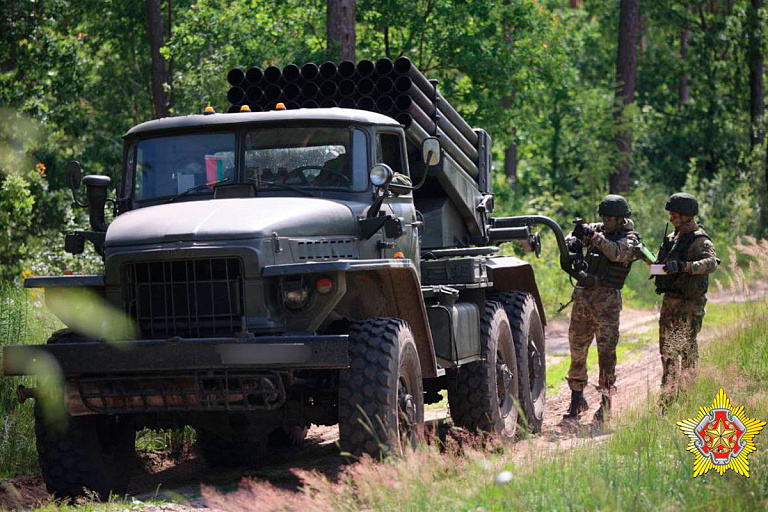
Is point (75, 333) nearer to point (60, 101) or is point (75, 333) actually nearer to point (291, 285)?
point (291, 285)

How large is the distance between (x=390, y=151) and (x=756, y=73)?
23903 mm

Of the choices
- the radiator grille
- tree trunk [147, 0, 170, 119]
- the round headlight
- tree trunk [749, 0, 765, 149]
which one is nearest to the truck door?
the round headlight

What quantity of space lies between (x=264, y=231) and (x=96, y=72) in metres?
23.4

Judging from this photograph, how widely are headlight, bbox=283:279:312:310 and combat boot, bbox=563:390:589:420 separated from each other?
178 inches

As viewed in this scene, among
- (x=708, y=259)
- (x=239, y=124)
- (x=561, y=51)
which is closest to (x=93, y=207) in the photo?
(x=239, y=124)

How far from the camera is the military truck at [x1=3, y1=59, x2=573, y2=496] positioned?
23.5 feet

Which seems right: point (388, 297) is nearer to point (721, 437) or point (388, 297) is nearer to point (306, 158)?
point (306, 158)

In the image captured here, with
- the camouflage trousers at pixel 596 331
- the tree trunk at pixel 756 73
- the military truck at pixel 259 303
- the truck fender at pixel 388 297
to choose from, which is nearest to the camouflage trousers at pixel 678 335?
the camouflage trousers at pixel 596 331

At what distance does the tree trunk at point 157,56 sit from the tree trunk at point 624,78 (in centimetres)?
1046

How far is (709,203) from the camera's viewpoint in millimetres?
29766

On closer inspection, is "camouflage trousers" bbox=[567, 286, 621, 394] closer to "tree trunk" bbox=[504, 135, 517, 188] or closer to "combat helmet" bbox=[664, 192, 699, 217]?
"combat helmet" bbox=[664, 192, 699, 217]

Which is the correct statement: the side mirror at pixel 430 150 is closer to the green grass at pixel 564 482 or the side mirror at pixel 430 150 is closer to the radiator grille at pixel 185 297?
the radiator grille at pixel 185 297

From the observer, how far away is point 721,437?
6.78 m

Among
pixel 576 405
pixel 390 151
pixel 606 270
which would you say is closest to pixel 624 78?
pixel 606 270
